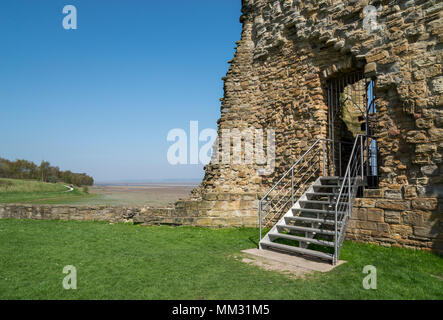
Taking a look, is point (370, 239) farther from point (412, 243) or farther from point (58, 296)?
point (58, 296)

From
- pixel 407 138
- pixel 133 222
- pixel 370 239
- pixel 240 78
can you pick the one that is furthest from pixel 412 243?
pixel 133 222

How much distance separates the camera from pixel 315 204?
7.71 metres

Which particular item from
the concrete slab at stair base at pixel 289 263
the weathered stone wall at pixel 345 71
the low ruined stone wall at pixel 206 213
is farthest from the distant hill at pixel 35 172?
the concrete slab at stair base at pixel 289 263

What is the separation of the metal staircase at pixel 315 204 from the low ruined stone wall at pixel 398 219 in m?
0.39

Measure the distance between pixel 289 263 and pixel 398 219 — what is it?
8.96 ft

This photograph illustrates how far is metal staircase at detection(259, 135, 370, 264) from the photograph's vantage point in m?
5.87

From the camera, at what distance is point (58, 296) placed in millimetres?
3693

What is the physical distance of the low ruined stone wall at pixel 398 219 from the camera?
5.59 metres

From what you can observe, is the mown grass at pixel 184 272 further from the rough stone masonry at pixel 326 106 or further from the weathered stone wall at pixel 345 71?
the weathered stone wall at pixel 345 71

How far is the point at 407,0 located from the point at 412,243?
524 centimetres

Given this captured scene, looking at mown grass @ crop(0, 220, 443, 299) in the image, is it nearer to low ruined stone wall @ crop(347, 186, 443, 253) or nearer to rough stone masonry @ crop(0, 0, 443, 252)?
low ruined stone wall @ crop(347, 186, 443, 253)

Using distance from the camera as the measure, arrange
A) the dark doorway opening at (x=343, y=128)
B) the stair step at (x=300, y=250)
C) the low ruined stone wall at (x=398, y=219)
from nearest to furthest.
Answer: the stair step at (x=300, y=250)
the low ruined stone wall at (x=398, y=219)
the dark doorway opening at (x=343, y=128)

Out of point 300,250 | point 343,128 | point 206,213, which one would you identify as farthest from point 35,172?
point 300,250

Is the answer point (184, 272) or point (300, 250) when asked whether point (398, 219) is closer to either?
point (300, 250)
